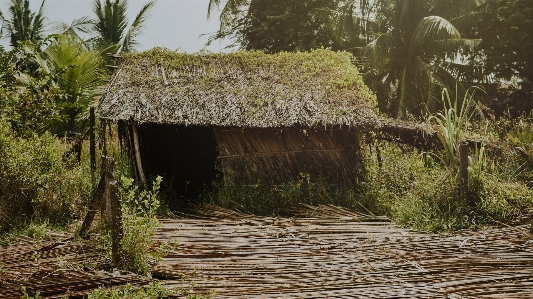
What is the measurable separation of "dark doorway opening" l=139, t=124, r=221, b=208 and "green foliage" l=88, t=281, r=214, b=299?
191 inches

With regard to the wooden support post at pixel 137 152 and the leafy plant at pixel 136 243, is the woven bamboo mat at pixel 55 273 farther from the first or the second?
the wooden support post at pixel 137 152

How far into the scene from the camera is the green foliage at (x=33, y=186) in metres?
5.62

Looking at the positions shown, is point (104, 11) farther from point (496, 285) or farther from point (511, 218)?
point (496, 285)

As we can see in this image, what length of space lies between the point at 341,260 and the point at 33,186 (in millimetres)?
3606

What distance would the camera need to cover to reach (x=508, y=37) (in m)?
13.4

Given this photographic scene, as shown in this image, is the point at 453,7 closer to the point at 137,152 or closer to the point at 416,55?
the point at 416,55

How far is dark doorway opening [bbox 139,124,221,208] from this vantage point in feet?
27.4

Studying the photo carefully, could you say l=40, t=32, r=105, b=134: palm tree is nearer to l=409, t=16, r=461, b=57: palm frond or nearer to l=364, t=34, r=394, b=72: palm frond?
l=364, t=34, r=394, b=72: palm frond

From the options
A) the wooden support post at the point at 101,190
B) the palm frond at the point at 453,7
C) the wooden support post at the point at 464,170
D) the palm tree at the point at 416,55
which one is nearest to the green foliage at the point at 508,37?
the palm frond at the point at 453,7

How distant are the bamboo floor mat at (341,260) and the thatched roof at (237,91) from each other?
1833 millimetres

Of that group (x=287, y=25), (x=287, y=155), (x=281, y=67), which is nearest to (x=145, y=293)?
(x=287, y=155)

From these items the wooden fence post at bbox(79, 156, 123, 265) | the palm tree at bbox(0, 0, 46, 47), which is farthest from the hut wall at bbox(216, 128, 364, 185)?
the palm tree at bbox(0, 0, 46, 47)

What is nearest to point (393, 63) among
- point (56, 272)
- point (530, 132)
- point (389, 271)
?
point (530, 132)

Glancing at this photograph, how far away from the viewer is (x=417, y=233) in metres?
5.39
